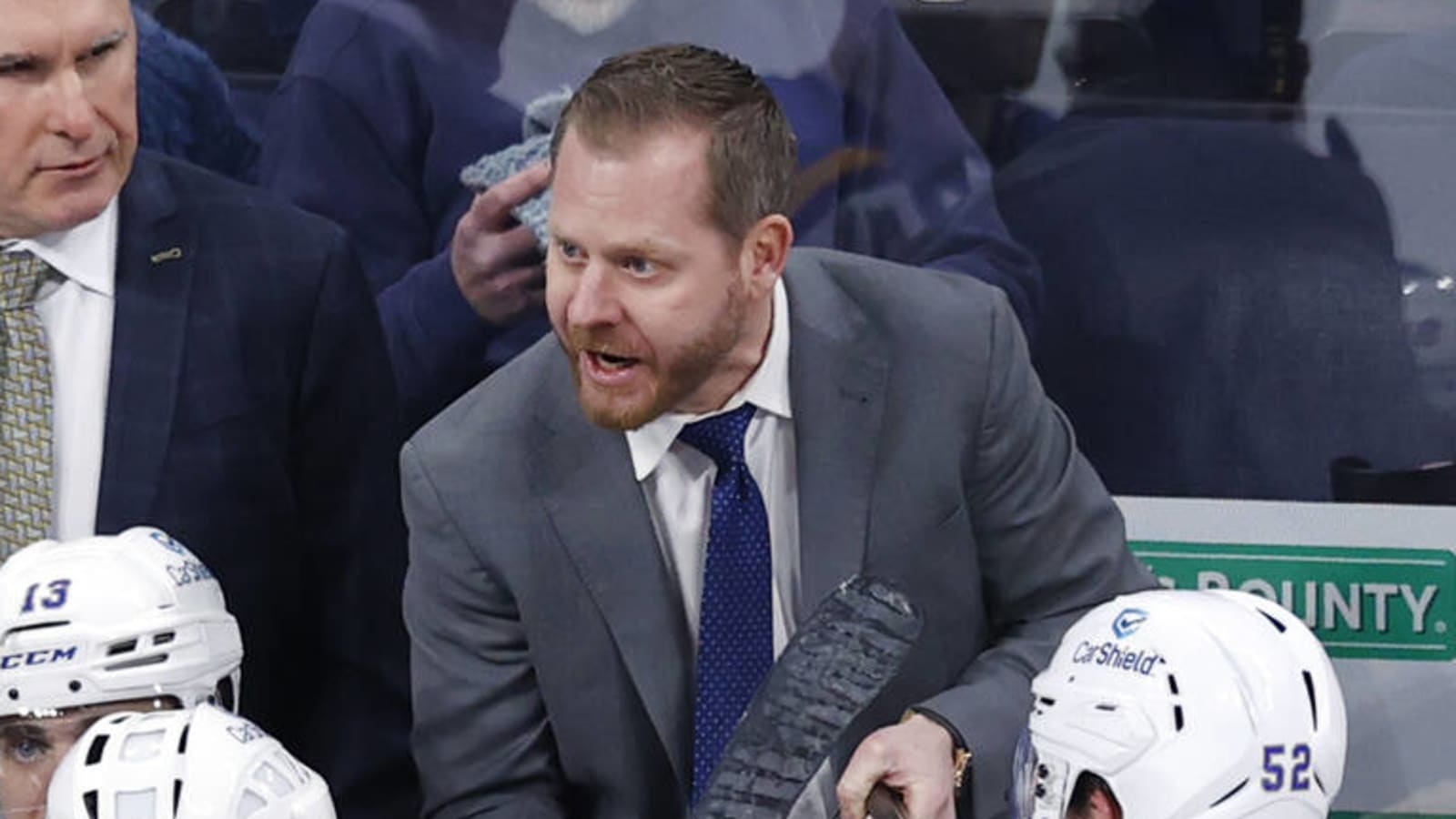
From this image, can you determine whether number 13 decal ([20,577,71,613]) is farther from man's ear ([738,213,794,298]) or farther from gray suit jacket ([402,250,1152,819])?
man's ear ([738,213,794,298])

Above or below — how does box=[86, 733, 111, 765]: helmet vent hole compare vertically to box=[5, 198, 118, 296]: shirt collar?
below

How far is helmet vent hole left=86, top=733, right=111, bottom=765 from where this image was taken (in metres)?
3.02

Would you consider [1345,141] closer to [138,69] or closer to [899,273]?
[899,273]

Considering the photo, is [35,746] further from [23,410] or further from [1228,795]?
[1228,795]

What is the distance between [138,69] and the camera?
427 cm

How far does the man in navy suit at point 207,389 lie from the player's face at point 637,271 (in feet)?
2.40

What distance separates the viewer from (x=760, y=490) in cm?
353

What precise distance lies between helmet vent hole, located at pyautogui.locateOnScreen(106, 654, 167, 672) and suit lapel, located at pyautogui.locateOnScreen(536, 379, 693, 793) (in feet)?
1.48

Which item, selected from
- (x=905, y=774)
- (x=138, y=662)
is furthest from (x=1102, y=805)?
(x=138, y=662)

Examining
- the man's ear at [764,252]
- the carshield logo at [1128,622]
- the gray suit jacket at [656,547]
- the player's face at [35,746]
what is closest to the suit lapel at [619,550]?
the gray suit jacket at [656,547]

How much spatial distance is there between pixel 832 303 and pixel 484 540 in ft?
1.58

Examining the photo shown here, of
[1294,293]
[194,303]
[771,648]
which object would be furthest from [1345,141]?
[194,303]

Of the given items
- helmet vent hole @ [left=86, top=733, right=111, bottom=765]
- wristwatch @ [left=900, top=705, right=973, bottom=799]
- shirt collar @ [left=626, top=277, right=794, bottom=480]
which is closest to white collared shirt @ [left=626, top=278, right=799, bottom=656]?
shirt collar @ [left=626, top=277, right=794, bottom=480]

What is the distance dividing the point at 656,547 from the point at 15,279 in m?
0.92
